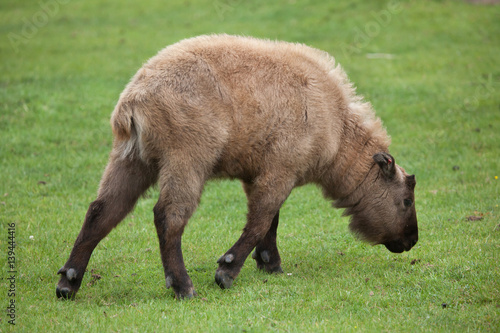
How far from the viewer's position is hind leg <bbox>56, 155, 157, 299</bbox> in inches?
218

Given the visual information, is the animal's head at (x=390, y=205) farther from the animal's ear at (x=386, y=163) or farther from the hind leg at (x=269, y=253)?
the hind leg at (x=269, y=253)

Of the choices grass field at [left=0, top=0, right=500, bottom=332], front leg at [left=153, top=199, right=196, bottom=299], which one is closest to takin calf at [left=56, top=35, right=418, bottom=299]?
front leg at [left=153, top=199, right=196, bottom=299]

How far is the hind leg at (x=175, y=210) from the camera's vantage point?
17.4 feet

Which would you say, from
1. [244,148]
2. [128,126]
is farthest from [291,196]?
[128,126]

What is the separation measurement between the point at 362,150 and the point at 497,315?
212 centimetres

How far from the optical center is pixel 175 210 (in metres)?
5.32

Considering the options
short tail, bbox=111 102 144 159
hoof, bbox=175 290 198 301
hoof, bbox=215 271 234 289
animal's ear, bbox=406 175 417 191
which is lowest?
hoof, bbox=215 271 234 289

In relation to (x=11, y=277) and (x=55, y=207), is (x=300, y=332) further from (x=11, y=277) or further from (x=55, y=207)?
(x=55, y=207)

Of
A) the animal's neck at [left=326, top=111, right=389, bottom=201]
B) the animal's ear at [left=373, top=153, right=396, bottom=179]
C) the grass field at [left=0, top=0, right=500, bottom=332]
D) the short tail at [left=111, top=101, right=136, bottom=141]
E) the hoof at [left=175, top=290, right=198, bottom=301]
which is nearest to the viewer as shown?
the grass field at [left=0, top=0, right=500, bottom=332]

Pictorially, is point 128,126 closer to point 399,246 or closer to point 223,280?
point 223,280

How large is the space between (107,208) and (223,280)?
1.30 meters

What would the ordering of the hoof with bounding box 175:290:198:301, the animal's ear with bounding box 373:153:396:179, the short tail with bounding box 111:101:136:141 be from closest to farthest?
the short tail with bounding box 111:101:136:141 → the hoof with bounding box 175:290:198:301 → the animal's ear with bounding box 373:153:396:179

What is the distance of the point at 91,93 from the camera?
481 inches

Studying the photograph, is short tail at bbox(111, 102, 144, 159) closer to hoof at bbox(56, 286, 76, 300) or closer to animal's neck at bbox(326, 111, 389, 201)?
hoof at bbox(56, 286, 76, 300)
